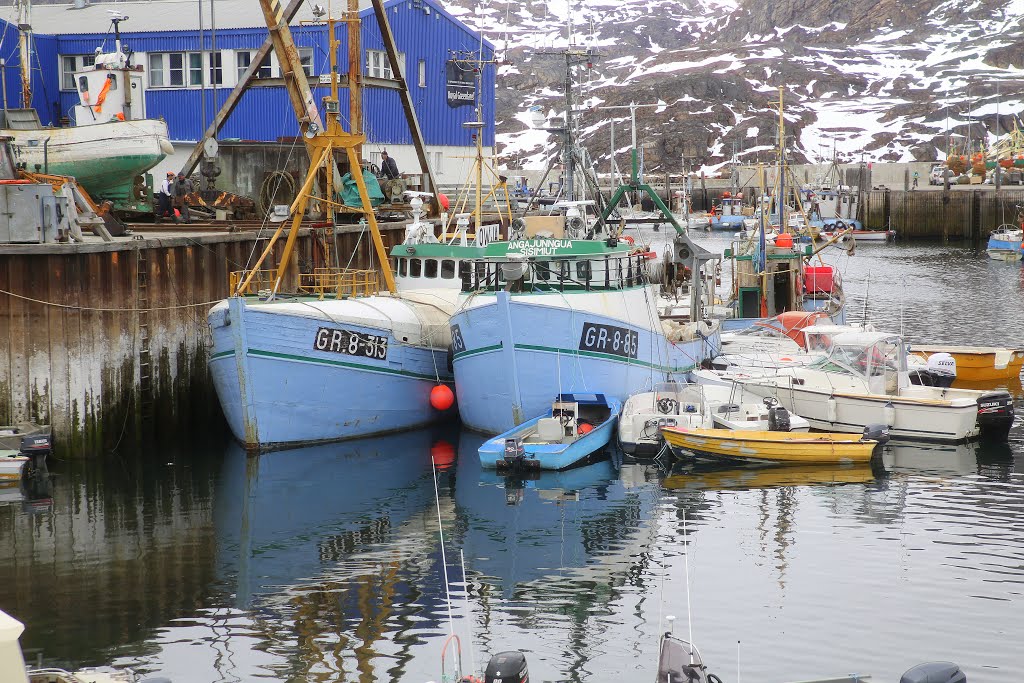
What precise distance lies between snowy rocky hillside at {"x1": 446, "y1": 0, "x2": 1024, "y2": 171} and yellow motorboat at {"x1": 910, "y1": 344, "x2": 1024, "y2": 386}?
86.7m

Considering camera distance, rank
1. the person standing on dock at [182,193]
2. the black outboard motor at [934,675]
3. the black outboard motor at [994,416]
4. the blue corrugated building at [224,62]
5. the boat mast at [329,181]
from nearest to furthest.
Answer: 1. the black outboard motor at [934,675]
2. the black outboard motor at [994,416]
3. the boat mast at [329,181]
4. the person standing on dock at [182,193]
5. the blue corrugated building at [224,62]

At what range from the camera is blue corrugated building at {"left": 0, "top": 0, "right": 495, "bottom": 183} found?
139 ft

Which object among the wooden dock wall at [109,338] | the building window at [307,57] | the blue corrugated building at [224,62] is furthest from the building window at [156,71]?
the wooden dock wall at [109,338]

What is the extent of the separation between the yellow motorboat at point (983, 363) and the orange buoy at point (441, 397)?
12944 mm

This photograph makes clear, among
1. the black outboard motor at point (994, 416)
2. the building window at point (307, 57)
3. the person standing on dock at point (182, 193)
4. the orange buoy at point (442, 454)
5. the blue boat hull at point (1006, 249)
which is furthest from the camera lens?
the blue boat hull at point (1006, 249)

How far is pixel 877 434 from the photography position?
23.9m

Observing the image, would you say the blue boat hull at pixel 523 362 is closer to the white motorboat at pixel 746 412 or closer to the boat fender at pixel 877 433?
the white motorboat at pixel 746 412

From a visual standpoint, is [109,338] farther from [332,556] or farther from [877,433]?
[877,433]

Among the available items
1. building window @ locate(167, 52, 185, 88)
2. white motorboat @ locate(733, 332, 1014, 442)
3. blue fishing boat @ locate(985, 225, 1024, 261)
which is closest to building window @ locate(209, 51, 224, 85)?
building window @ locate(167, 52, 185, 88)

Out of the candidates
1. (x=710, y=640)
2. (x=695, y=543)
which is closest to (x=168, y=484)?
(x=695, y=543)

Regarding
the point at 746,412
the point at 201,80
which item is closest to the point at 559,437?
the point at 746,412

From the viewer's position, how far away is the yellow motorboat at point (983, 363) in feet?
107

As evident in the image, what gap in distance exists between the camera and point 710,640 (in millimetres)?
14984

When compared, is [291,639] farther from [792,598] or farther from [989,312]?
[989,312]
